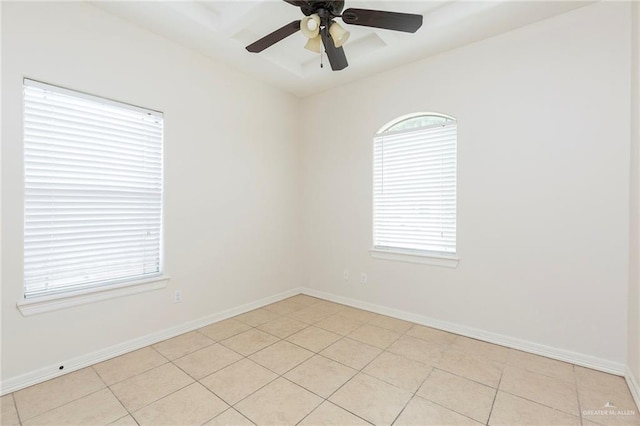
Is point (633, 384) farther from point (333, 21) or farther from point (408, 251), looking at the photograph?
point (333, 21)

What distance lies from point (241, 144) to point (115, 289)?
6.64 feet

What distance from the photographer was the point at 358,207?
3.84 metres

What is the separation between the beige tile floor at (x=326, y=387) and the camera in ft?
6.01

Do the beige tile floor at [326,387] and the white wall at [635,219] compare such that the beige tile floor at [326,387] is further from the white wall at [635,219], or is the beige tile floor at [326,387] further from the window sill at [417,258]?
the window sill at [417,258]

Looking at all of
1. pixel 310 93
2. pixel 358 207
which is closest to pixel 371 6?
pixel 310 93

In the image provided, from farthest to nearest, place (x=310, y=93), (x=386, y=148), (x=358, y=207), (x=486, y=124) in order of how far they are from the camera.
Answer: (x=310, y=93), (x=358, y=207), (x=386, y=148), (x=486, y=124)

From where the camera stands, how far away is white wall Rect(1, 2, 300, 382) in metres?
2.11

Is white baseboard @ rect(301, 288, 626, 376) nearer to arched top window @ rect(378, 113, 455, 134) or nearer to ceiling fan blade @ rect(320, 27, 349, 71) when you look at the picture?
arched top window @ rect(378, 113, 455, 134)

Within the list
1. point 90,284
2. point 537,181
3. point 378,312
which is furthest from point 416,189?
point 90,284

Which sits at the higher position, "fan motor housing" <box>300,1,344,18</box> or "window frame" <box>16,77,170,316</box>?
"fan motor housing" <box>300,1,344,18</box>

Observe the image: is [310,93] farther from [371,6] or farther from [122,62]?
[122,62]

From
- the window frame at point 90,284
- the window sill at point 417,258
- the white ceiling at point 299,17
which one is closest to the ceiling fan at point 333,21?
the white ceiling at point 299,17

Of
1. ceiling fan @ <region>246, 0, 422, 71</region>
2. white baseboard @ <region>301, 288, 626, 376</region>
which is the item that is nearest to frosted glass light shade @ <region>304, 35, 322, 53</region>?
ceiling fan @ <region>246, 0, 422, 71</region>

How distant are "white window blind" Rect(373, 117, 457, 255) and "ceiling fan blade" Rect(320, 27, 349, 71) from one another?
Result: 4.13 feet
